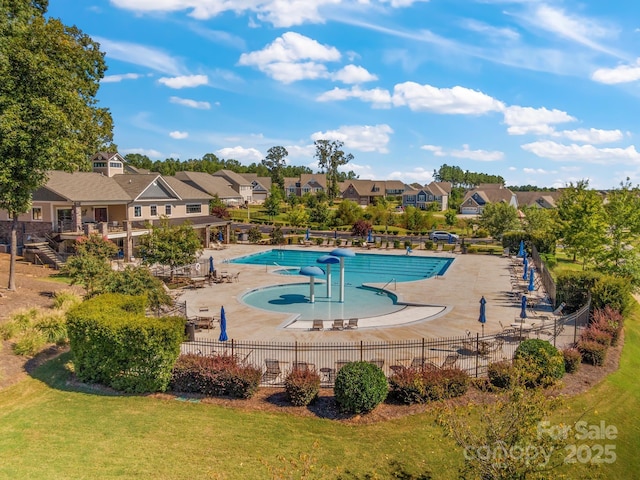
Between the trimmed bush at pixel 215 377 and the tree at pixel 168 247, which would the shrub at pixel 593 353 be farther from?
the tree at pixel 168 247

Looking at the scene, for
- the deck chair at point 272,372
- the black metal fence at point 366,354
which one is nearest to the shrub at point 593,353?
the black metal fence at point 366,354

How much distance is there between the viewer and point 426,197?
112 meters

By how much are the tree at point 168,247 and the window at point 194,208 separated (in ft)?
69.7

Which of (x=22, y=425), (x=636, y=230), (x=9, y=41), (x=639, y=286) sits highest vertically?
(x=9, y=41)

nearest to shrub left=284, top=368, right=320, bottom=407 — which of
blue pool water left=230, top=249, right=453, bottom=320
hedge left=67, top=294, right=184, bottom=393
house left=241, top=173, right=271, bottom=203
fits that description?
hedge left=67, top=294, right=184, bottom=393

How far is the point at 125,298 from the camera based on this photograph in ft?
58.4

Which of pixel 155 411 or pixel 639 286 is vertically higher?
pixel 639 286

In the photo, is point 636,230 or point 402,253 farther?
point 402,253

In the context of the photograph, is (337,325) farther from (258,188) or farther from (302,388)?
(258,188)

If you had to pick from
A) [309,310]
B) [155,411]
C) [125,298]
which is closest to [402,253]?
[309,310]

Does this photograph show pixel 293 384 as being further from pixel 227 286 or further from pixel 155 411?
pixel 227 286

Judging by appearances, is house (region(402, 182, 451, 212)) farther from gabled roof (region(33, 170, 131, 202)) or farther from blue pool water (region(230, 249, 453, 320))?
gabled roof (region(33, 170, 131, 202))

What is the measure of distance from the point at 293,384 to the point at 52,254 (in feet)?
97.2

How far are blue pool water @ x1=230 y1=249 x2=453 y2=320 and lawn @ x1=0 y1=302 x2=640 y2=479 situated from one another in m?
11.2
